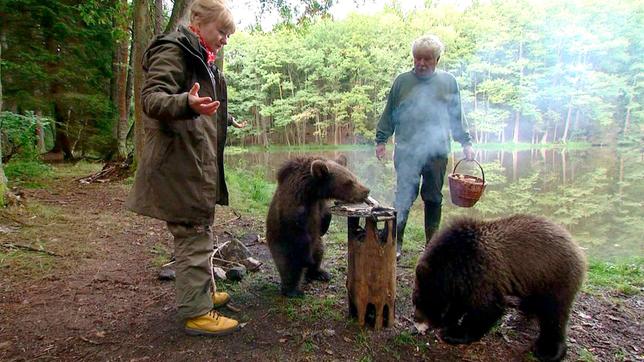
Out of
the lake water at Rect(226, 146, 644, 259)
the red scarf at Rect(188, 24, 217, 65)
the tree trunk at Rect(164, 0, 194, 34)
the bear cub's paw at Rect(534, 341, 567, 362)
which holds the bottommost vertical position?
the lake water at Rect(226, 146, 644, 259)

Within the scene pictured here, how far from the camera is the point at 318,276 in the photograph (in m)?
4.37

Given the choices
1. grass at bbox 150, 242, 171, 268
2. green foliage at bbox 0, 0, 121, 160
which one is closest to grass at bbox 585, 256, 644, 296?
grass at bbox 150, 242, 171, 268

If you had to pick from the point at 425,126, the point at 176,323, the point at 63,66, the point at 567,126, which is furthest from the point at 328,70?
the point at 176,323

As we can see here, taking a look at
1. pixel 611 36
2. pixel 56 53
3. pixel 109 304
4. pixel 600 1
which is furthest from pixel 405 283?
pixel 611 36

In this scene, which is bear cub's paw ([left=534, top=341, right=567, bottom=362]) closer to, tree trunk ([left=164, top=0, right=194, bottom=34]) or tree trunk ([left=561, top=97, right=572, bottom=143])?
tree trunk ([left=164, top=0, right=194, bottom=34])

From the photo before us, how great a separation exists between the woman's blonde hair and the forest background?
476 cm

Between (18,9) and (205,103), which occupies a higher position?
(18,9)

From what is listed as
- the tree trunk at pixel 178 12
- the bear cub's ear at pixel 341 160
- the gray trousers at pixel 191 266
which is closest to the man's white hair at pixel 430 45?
the bear cub's ear at pixel 341 160

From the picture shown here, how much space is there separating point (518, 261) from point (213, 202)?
2354 millimetres

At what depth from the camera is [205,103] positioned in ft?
7.38

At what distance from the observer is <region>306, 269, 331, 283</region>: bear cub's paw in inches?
171

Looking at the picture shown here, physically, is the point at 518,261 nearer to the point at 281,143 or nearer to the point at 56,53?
the point at 56,53

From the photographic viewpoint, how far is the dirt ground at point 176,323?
9.30 feet

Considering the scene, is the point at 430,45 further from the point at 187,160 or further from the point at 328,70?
the point at 328,70
